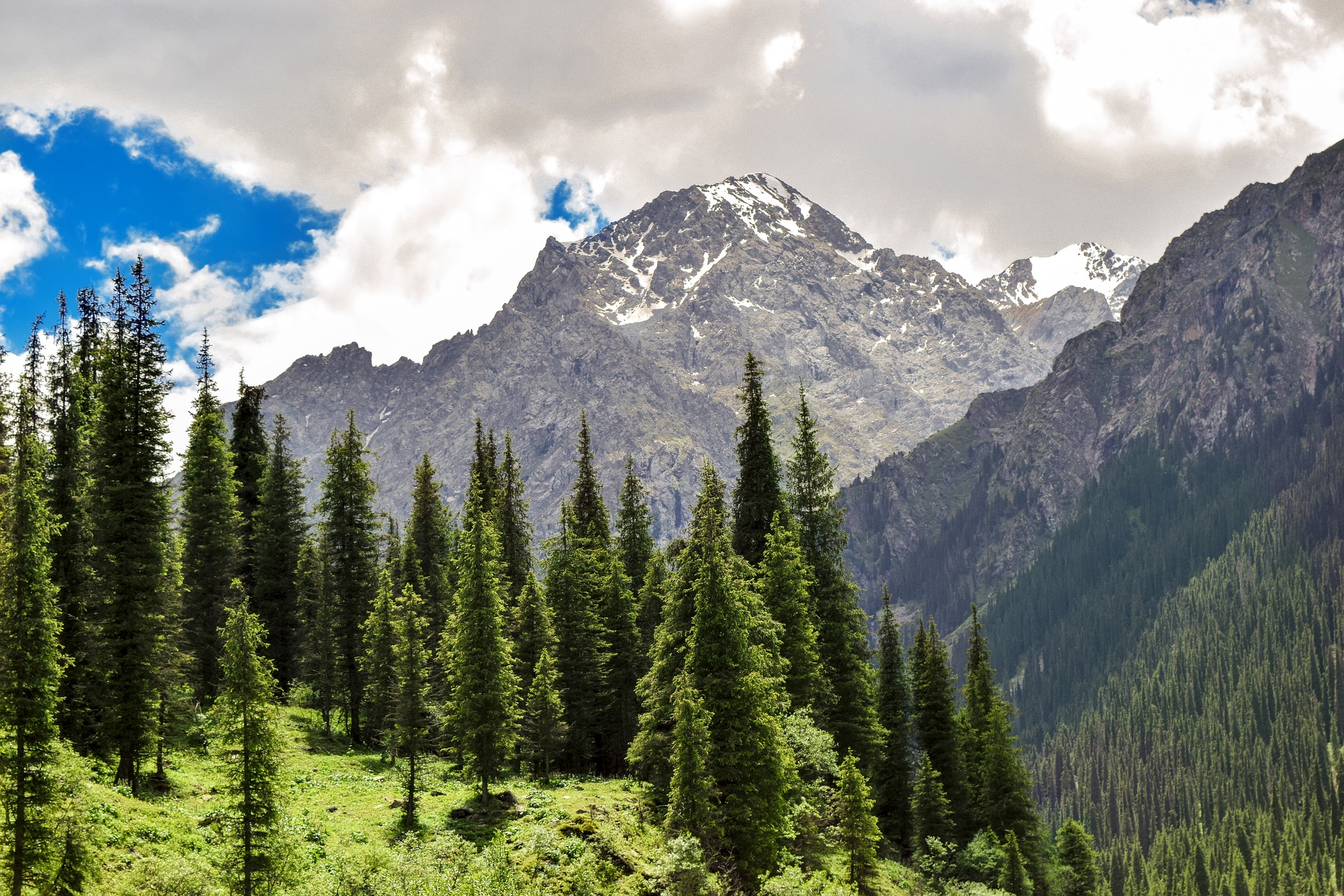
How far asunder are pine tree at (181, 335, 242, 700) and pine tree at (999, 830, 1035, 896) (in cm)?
4827

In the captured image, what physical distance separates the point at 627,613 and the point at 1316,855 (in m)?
216

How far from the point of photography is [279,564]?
60719 mm

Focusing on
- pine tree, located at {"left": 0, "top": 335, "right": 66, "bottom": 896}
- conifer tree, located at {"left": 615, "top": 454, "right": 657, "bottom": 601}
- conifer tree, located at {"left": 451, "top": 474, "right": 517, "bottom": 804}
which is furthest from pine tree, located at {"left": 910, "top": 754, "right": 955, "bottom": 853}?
pine tree, located at {"left": 0, "top": 335, "right": 66, "bottom": 896}

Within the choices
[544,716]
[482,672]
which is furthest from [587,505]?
[482,672]

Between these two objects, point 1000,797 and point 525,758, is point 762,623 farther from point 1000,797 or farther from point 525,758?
point 1000,797

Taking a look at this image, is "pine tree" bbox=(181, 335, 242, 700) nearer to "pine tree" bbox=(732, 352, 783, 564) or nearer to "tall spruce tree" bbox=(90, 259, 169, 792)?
"tall spruce tree" bbox=(90, 259, 169, 792)

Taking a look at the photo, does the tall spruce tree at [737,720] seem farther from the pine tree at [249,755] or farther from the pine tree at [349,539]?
the pine tree at [349,539]

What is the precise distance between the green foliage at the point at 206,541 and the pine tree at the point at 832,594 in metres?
31.1

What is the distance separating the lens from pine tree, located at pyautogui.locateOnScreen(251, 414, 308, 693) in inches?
2343

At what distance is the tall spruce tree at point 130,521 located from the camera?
1401 inches

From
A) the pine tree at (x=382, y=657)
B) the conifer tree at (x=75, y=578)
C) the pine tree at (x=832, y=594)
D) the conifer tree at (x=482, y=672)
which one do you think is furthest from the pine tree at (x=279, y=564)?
the pine tree at (x=832, y=594)

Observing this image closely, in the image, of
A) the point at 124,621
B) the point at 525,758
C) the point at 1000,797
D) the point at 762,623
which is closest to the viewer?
the point at 124,621

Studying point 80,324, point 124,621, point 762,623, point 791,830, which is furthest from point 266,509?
point 791,830

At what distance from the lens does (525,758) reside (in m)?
49.5
